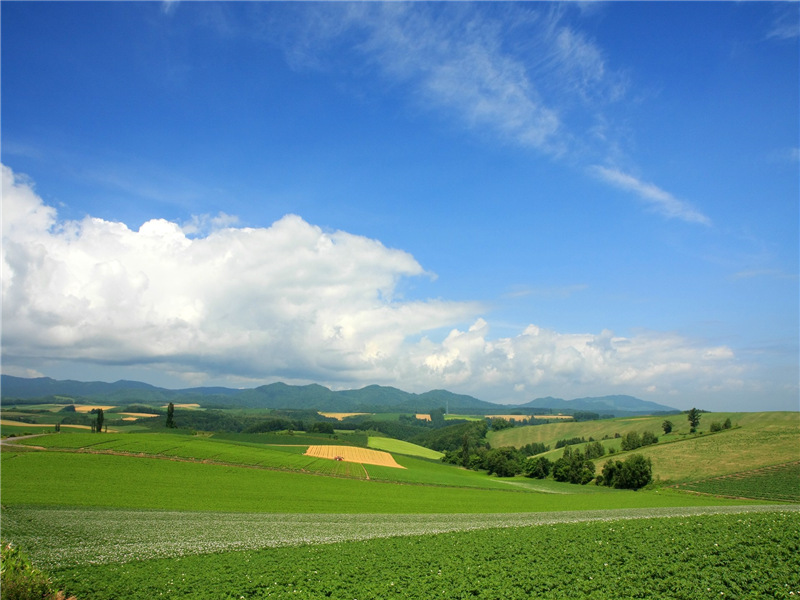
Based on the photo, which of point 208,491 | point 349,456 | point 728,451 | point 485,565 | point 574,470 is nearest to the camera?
point 485,565

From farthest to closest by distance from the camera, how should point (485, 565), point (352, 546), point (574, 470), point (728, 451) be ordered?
1. point (574, 470)
2. point (728, 451)
3. point (352, 546)
4. point (485, 565)

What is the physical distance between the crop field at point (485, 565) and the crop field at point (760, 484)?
6345cm

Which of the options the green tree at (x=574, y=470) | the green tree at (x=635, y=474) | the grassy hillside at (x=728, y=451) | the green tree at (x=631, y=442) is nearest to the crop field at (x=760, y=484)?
the grassy hillside at (x=728, y=451)

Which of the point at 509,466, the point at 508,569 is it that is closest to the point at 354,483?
the point at 508,569

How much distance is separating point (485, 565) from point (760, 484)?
285 ft

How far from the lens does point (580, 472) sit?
115062mm

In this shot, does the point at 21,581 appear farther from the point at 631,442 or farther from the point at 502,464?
the point at 631,442

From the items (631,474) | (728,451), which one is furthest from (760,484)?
(728,451)

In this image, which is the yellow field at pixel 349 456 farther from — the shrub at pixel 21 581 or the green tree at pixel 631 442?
the shrub at pixel 21 581

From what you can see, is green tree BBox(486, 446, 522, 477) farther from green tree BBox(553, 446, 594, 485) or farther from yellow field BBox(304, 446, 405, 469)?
yellow field BBox(304, 446, 405, 469)

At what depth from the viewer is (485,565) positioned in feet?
67.7

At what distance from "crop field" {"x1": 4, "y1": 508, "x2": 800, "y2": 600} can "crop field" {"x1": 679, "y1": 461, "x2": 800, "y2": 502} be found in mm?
63454

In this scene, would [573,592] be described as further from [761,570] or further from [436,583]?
[761,570]

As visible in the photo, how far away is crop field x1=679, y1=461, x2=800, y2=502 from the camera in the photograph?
A: 2825 inches
